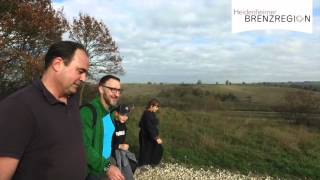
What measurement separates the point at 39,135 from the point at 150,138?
10.6 m

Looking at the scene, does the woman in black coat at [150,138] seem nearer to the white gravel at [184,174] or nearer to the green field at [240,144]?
the white gravel at [184,174]

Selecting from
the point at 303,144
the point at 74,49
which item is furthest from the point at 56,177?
the point at 303,144

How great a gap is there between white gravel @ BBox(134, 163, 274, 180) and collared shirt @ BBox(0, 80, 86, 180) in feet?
29.1

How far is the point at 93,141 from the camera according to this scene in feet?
14.8

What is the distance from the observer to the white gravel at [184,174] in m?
12.2

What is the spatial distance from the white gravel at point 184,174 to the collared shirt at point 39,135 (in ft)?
29.1

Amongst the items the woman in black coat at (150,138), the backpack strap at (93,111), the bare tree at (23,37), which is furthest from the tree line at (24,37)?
the backpack strap at (93,111)

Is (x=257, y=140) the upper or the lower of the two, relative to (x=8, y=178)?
lower

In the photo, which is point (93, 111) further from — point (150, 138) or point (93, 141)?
point (150, 138)

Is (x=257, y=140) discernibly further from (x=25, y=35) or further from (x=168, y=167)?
(x=25, y=35)

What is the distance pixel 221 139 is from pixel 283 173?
539 centimetres

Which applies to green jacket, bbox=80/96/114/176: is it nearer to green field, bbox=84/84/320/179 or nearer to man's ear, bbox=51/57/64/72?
man's ear, bbox=51/57/64/72

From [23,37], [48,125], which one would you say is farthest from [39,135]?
[23,37]

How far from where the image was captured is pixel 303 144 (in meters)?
17.2
